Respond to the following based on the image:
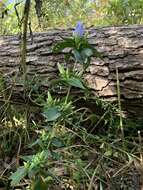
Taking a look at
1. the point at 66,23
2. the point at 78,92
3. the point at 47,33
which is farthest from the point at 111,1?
the point at 78,92

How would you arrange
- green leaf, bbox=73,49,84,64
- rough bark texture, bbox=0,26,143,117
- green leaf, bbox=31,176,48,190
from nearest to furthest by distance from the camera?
green leaf, bbox=31,176,48,190 < green leaf, bbox=73,49,84,64 < rough bark texture, bbox=0,26,143,117

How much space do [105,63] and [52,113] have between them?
2.38 ft

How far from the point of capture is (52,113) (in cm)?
142

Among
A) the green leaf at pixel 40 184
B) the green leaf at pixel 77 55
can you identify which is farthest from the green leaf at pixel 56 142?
the green leaf at pixel 77 55

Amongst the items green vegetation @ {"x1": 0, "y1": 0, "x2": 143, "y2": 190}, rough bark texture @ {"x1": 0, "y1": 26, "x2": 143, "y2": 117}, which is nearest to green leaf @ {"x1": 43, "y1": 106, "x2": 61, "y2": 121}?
green vegetation @ {"x1": 0, "y1": 0, "x2": 143, "y2": 190}

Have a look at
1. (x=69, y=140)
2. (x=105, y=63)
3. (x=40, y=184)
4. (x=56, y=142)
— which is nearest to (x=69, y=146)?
(x=69, y=140)

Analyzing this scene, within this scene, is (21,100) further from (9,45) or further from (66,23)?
(66,23)

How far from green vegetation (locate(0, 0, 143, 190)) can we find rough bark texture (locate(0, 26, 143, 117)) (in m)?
0.06

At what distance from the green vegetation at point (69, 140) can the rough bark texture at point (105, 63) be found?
2.5 inches

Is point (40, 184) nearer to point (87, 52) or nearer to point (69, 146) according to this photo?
point (69, 146)

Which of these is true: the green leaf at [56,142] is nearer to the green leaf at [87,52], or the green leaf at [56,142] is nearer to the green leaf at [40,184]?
the green leaf at [40,184]

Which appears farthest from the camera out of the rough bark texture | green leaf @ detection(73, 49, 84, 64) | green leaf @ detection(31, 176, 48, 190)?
the rough bark texture

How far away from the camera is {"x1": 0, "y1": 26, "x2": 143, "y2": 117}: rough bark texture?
6.71 feet

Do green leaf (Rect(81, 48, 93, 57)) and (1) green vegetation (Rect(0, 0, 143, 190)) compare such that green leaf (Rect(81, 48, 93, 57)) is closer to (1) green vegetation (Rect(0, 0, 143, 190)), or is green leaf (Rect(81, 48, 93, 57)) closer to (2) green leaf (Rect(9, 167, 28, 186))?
(1) green vegetation (Rect(0, 0, 143, 190))
